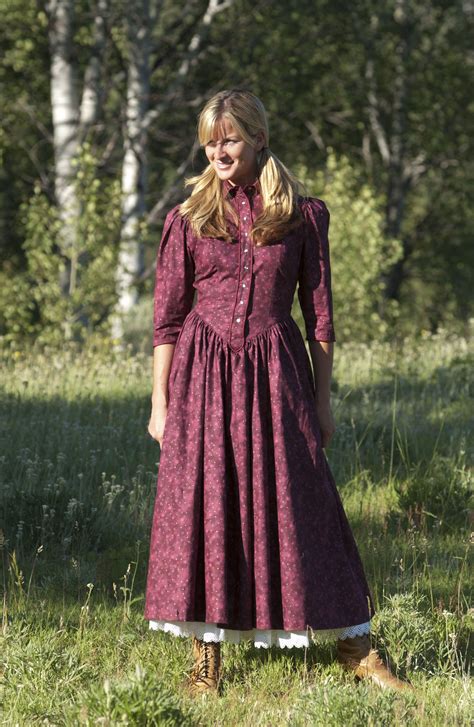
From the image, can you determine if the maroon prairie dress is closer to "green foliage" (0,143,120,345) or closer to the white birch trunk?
"green foliage" (0,143,120,345)

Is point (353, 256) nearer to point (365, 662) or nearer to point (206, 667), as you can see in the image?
point (365, 662)

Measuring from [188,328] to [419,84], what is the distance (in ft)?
62.6

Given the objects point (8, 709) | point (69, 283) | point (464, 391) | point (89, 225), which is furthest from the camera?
point (69, 283)

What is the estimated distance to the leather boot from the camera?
3.81 meters

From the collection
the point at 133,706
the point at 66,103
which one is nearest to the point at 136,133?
the point at 66,103

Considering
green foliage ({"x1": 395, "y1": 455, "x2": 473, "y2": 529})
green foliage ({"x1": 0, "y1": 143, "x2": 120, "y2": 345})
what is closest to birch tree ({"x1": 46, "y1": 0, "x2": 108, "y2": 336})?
green foliage ({"x1": 0, "y1": 143, "x2": 120, "y2": 345})

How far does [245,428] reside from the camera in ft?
12.3

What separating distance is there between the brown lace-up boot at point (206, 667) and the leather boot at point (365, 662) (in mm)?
455

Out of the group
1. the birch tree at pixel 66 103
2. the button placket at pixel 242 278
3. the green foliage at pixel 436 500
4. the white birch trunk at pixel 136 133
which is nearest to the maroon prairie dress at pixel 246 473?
the button placket at pixel 242 278

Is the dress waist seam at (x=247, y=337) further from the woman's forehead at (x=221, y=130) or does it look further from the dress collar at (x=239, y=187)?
the woman's forehead at (x=221, y=130)

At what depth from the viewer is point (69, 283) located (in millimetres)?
13383

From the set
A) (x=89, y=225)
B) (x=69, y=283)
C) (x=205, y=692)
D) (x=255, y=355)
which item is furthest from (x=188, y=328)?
(x=69, y=283)

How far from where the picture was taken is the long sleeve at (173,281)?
3.94m

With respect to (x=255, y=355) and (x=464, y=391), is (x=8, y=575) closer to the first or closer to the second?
(x=255, y=355)
